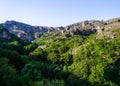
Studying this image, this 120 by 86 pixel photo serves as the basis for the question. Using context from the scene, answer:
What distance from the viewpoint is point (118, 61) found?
11250cm

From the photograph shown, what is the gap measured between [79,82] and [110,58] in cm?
2257

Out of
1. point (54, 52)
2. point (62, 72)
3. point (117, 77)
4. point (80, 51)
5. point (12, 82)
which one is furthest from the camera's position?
point (54, 52)

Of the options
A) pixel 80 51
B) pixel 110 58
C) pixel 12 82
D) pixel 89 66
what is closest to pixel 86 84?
pixel 89 66

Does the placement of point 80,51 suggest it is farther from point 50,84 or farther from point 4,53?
point 50,84

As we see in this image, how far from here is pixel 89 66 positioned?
106 m

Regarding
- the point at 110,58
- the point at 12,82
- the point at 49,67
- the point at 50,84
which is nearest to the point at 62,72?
the point at 49,67

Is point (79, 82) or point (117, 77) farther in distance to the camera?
point (117, 77)

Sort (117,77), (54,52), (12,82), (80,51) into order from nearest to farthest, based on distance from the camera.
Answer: (12,82)
(117,77)
(80,51)
(54,52)

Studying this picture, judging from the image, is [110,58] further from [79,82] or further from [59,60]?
[59,60]

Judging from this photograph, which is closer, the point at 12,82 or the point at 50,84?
the point at 12,82

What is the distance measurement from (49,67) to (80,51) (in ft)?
70.4

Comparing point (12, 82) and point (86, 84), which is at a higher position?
point (12, 82)

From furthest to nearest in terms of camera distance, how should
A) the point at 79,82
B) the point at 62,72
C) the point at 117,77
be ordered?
1. the point at 62,72
2. the point at 117,77
3. the point at 79,82

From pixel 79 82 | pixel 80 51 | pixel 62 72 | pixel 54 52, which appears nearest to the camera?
pixel 79 82
